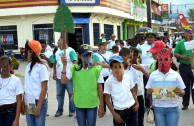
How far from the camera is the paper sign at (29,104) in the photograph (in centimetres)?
409

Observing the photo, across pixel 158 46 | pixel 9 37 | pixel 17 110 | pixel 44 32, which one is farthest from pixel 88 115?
pixel 9 37

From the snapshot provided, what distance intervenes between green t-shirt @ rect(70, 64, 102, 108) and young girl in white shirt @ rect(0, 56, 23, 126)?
0.85 m

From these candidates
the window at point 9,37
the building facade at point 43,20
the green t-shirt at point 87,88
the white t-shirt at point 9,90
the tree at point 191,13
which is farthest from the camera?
the tree at point 191,13

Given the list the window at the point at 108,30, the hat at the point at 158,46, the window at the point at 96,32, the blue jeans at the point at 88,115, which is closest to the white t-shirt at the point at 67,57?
the hat at the point at 158,46

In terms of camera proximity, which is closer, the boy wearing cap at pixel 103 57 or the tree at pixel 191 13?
the boy wearing cap at pixel 103 57

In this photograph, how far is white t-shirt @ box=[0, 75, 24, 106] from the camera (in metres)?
4.13

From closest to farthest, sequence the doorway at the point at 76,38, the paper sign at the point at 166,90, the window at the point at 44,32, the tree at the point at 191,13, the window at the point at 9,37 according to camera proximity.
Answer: the paper sign at the point at 166,90, the window at the point at 44,32, the window at the point at 9,37, the doorway at the point at 76,38, the tree at the point at 191,13

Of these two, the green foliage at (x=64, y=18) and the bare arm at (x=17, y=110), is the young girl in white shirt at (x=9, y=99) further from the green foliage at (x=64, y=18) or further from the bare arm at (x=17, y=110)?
the green foliage at (x=64, y=18)

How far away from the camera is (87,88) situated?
4289 mm

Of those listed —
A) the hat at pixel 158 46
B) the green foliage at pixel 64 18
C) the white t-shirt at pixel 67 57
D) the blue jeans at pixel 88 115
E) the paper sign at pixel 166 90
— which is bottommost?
the blue jeans at pixel 88 115

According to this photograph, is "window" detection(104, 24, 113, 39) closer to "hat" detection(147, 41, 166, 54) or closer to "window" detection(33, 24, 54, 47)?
"window" detection(33, 24, 54, 47)

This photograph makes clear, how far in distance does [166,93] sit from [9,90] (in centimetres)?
221

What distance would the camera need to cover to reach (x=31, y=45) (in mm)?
4156

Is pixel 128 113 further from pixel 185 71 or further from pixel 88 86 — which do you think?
pixel 185 71
